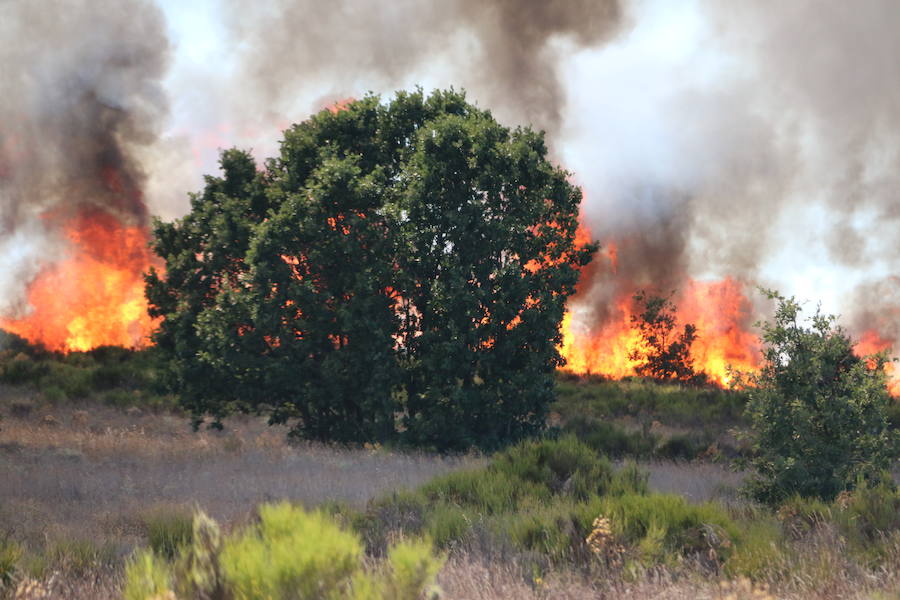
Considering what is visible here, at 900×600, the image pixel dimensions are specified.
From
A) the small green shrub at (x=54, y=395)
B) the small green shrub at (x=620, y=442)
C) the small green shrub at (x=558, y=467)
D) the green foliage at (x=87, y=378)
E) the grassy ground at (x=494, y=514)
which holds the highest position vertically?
the green foliage at (x=87, y=378)

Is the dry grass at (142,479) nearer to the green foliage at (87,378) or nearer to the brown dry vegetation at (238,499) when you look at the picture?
the brown dry vegetation at (238,499)

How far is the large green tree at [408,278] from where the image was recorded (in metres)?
19.6

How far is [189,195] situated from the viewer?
23.7 meters

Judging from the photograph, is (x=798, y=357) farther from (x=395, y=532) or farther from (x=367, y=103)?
(x=367, y=103)

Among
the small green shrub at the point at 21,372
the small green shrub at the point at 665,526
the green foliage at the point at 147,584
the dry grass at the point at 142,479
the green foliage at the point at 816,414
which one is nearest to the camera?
the green foliage at the point at 147,584

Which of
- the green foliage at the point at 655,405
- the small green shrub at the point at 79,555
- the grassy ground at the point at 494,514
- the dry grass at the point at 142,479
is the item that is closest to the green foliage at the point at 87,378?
the dry grass at the point at 142,479

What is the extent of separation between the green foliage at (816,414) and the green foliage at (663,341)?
50.0 m

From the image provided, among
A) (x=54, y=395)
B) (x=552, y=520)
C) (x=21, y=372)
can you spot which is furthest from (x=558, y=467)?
(x=21, y=372)

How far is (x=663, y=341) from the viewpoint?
2430 inches

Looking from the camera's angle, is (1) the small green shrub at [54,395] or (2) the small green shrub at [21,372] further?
(2) the small green shrub at [21,372]

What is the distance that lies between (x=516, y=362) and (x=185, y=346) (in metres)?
9.10

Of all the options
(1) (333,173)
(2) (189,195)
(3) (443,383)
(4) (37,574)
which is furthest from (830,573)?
(2) (189,195)

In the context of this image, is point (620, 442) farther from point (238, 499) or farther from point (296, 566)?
point (296, 566)

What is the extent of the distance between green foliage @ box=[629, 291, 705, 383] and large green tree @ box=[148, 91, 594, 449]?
41.7 meters
